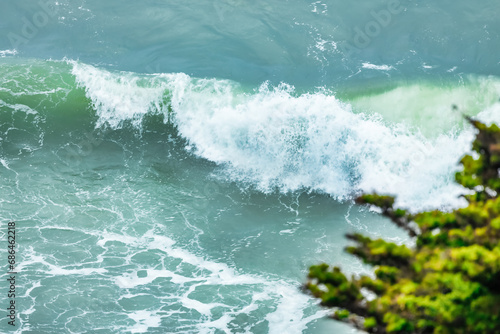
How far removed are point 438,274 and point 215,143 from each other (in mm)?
17784

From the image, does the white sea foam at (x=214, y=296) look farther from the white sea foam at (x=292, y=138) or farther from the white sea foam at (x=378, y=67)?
the white sea foam at (x=378, y=67)

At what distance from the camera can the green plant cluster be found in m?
7.71

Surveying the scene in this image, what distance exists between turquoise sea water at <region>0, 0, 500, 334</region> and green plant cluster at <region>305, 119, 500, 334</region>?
8.23 m

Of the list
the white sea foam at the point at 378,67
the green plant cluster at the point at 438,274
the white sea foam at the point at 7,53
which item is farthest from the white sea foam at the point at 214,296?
the white sea foam at the point at 7,53

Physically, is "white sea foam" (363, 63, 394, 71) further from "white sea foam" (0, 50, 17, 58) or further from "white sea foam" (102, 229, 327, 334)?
"white sea foam" (0, 50, 17, 58)

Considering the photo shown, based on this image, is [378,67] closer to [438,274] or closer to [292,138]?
[292,138]

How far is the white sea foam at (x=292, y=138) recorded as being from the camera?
23.5 meters

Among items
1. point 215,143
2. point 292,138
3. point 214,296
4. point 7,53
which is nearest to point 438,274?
point 214,296

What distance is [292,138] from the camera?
81.8 ft

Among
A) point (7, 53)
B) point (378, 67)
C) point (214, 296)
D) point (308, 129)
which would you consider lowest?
point (214, 296)

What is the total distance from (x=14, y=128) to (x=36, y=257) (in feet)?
28.3

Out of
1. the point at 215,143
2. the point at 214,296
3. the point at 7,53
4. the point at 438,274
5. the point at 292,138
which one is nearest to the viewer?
the point at 438,274

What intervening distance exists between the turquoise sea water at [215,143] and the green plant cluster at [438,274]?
27.0 feet

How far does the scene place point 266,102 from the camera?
85.7 ft
